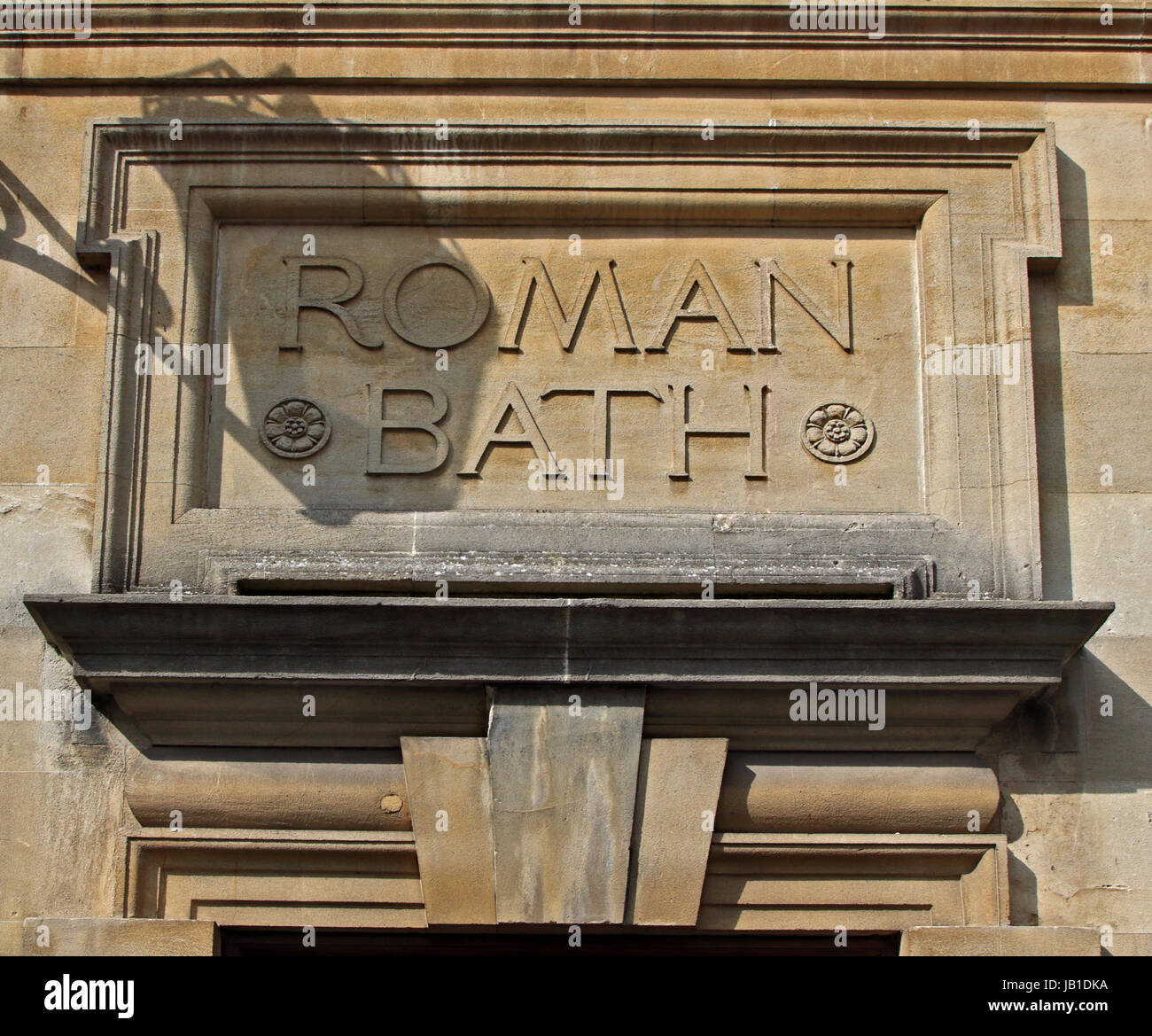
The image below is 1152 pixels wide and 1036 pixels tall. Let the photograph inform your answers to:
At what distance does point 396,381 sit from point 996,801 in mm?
3061

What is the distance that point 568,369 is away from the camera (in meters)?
6.45

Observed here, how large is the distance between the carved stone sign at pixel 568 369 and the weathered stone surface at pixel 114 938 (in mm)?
1790

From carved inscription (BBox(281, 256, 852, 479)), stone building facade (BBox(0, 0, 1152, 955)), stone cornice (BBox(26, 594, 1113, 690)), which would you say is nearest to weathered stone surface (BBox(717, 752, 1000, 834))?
stone building facade (BBox(0, 0, 1152, 955))

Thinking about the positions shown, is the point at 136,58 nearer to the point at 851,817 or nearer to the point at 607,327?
the point at 607,327

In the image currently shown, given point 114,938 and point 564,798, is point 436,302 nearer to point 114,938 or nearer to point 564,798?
point 564,798

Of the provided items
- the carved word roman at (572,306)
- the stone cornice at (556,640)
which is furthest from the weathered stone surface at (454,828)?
the carved word roman at (572,306)

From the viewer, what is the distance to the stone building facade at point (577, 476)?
5758mm

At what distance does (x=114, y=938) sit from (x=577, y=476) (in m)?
2.62

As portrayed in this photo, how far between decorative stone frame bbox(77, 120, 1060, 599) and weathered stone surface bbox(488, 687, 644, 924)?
22.0 inches

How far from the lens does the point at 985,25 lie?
6.74 metres

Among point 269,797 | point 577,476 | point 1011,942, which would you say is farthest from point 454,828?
point 1011,942
